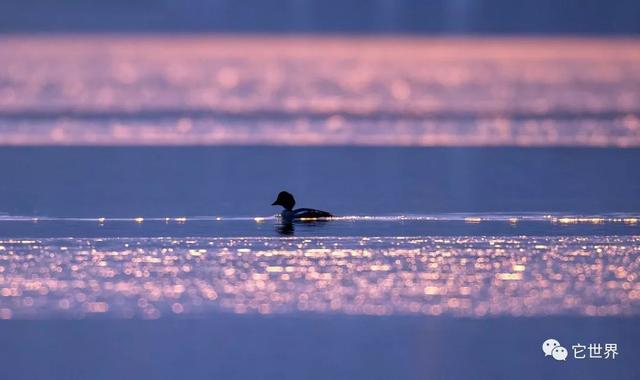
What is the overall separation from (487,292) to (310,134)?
15106 millimetres

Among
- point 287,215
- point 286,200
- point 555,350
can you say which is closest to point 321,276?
point 555,350

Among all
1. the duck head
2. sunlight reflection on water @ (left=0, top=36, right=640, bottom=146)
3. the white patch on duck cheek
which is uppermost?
sunlight reflection on water @ (left=0, top=36, right=640, bottom=146)

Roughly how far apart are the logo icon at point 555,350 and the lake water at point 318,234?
0.12 meters

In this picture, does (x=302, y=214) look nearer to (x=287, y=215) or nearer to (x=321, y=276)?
(x=287, y=215)

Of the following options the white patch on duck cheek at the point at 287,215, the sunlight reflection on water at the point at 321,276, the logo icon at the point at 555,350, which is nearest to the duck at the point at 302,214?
the white patch on duck cheek at the point at 287,215

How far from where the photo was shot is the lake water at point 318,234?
1327cm

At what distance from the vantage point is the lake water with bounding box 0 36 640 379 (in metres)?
13.3

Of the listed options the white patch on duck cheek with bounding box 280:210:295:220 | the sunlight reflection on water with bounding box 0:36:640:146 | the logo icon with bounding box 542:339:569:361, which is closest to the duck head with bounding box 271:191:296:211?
the white patch on duck cheek with bounding box 280:210:295:220

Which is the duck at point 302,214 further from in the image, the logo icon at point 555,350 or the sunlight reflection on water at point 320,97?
the sunlight reflection on water at point 320,97

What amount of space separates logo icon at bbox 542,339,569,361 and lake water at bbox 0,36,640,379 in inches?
4.6

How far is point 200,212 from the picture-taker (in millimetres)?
20234

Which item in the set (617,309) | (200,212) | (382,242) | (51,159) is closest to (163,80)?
(51,159)

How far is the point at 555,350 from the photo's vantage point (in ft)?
43.1

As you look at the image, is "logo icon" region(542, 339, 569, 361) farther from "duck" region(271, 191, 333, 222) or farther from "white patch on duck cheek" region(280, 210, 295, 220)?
"white patch on duck cheek" region(280, 210, 295, 220)
